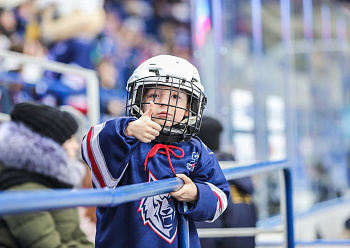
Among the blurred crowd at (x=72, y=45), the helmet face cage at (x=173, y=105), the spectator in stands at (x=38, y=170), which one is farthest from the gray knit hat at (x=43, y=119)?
the blurred crowd at (x=72, y=45)

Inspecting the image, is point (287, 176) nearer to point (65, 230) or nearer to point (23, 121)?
point (65, 230)

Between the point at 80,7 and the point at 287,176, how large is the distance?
325cm

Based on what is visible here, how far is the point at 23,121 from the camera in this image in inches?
62.3

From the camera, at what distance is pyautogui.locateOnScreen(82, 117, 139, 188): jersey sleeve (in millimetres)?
998

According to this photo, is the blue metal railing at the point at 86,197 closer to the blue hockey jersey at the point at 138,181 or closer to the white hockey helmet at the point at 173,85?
the blue hockey jersey at the point at 138,181

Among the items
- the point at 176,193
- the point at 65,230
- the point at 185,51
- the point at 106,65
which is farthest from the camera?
the point at 185,51

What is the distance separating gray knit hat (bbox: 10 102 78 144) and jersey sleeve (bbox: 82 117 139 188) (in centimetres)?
60

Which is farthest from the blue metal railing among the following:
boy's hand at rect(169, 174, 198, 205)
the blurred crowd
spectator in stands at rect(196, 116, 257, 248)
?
the blurred crowd

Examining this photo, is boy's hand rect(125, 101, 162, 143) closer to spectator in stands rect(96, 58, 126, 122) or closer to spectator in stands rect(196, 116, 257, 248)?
spectator in stands rect(196, 116, 257, 248)

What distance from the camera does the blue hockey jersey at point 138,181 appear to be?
3.32 feet

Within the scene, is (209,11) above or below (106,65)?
above

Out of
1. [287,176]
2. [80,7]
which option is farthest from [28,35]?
[287,176]

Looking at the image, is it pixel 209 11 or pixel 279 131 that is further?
pixel 279 131

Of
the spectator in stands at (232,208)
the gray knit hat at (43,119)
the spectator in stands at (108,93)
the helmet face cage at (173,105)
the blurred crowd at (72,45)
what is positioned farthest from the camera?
the spectator in stands at (108,93)
